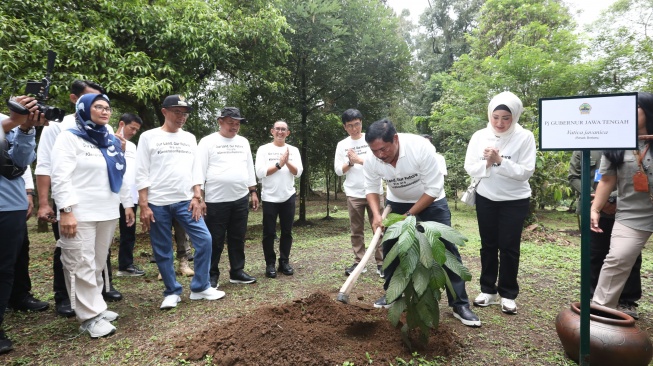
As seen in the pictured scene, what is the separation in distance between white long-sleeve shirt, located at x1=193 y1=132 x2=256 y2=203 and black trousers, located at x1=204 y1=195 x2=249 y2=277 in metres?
0.09

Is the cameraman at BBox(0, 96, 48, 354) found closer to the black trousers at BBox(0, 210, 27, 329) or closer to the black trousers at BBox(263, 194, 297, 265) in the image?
the black trousers at BBox(0, 210, 27, 329)

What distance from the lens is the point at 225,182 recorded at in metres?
4.07

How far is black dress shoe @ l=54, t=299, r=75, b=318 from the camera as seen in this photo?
3364 millimetres

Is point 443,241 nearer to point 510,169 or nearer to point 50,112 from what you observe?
point 510,169

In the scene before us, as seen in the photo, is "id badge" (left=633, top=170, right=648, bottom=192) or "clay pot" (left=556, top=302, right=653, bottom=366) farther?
"id badge" (left=633, top=170, right=648, bottom=192)

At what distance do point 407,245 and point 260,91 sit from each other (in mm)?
7138

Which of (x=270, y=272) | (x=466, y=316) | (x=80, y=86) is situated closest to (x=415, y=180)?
(x=466, y=316)

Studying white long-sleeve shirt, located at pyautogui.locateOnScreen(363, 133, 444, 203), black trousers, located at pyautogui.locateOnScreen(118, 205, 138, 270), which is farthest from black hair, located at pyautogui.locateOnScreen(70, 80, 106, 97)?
white long-sleeve shirt, located at pyautogui.locateOnScreen(363, 133, 444, 203)

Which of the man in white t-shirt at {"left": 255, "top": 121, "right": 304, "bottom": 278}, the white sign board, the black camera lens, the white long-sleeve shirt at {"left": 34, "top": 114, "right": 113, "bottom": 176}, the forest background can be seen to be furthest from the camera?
the forest background

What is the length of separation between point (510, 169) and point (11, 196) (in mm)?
4051

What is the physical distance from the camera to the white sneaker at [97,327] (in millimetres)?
2909

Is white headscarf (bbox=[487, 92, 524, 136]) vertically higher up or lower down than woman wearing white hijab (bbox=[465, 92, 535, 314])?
higher up

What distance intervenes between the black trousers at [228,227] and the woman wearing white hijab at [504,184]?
2583 mm

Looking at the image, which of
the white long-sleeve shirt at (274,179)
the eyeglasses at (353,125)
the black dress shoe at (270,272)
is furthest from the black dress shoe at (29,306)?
the eyeglasses at (353,125)
